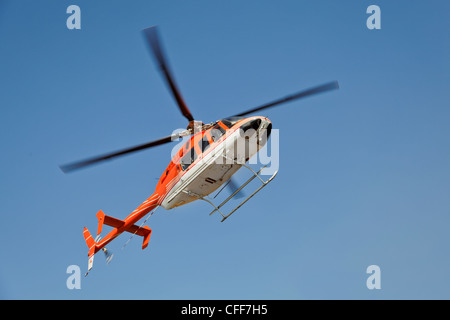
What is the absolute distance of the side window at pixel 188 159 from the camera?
17.3 m

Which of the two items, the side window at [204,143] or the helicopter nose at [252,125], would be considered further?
the side window at [204,143]

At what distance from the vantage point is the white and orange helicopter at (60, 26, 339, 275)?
633 inches

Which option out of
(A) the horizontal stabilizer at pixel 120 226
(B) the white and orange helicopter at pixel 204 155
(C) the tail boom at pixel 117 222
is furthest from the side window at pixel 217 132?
(A) the horizontal stabilizer at pixel 120 226

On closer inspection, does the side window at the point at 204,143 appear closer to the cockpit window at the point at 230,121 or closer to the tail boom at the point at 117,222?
the cockpit window at the point at 230,121

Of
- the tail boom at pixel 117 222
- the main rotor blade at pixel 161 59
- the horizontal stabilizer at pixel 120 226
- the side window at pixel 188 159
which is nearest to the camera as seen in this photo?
the main rotor blade at pixel 161 59

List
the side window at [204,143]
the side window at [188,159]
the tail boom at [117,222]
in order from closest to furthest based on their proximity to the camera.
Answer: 1. the side window at [204,143]
2. the side window at [188,159]
3. the tail boom at [117,222]

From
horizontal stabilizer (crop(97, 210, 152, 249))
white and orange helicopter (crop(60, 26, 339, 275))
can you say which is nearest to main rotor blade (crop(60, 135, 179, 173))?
white and orange helicopter (crop(60, 26, 339, 275))

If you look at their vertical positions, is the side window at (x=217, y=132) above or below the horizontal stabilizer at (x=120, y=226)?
above

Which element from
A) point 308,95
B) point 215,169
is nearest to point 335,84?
point 308,95

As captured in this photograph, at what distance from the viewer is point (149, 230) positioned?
19875 mm

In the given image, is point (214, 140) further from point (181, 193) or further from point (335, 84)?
point (335, 84)

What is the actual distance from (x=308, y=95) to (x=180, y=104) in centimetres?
390

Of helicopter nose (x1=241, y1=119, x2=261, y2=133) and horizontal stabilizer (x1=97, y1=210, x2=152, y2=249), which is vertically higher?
helicopter nose (x1=241, y1=119, x2=261, y2=133)

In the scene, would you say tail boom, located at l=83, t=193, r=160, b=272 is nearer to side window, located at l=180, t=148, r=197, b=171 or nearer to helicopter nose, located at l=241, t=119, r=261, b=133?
side window, located at l=180, t=148, r=197, b=171
